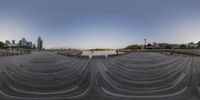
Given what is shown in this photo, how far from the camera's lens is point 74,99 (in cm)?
919

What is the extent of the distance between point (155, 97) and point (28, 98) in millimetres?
5391

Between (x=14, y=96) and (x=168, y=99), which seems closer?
(x=168, y=99)

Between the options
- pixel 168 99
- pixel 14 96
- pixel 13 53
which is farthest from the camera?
pixel 13 53

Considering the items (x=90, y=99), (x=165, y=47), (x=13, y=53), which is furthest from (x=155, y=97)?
(x=165, y=47)

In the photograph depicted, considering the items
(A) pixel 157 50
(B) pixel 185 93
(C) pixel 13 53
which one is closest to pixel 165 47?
(A) pixel 157 50

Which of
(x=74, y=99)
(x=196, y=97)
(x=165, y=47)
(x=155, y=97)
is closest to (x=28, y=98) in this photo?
(x=74, y=99)

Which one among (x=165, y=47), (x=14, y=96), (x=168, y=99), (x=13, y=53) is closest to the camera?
(x=168, y=99)

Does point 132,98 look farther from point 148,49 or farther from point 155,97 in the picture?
point 148,49

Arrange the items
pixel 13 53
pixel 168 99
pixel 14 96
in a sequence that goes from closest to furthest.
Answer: pixel 168 99, pixel 14 96, pixel 13 53

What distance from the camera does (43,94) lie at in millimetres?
10141

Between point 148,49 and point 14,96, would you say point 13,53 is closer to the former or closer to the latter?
point 14,96

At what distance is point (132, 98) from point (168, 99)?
1472mm

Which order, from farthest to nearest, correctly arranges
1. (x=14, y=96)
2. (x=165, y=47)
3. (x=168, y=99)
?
(x=165, y=47)
(x=14, y=96)
(x=168, y=99)

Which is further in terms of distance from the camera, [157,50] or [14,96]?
[157,50]
